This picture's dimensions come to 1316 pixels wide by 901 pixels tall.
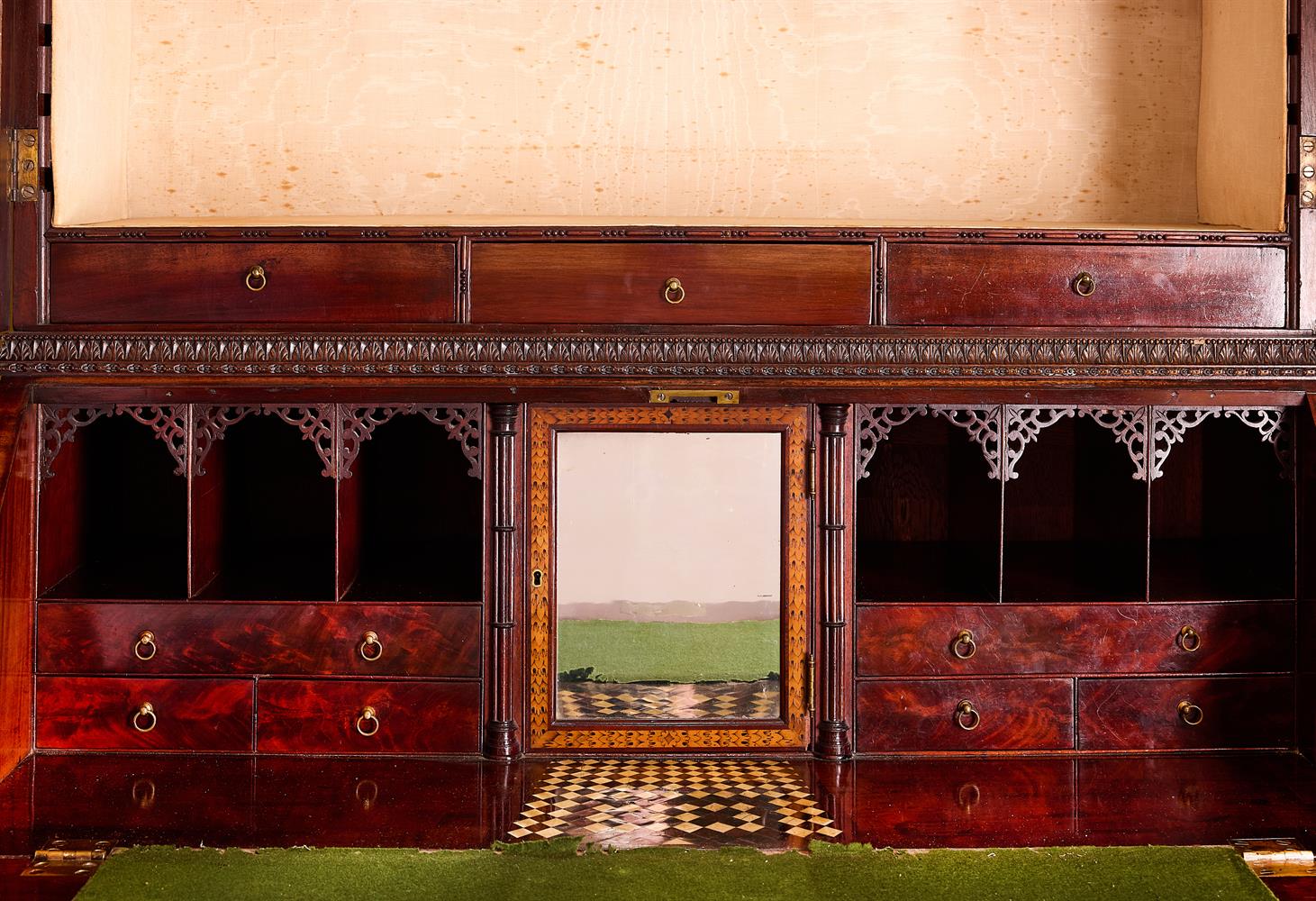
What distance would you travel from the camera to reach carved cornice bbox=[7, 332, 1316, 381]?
2857 mm

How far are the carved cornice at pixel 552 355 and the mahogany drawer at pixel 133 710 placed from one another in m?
0.77

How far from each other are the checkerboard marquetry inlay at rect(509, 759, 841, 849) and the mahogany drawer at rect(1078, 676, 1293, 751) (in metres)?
0.80

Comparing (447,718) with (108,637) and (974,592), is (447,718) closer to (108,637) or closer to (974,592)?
(108,637)

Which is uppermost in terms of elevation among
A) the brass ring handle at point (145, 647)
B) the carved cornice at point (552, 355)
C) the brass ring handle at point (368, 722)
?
the carved cornice at point (552, 355)

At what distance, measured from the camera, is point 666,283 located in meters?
2.88

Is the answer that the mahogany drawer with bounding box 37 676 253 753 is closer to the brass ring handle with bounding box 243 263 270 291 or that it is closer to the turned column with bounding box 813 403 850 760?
the brass ring handle with bounding box 243 263 270 291

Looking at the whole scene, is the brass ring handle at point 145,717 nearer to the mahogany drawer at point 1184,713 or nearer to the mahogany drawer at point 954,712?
the mahogany drawer at point 954,712

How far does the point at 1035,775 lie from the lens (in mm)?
2887

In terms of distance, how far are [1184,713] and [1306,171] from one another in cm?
136

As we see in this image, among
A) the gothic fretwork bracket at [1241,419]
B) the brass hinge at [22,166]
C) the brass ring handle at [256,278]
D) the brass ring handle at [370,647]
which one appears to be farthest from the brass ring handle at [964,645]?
the brass hinge at [22,166]

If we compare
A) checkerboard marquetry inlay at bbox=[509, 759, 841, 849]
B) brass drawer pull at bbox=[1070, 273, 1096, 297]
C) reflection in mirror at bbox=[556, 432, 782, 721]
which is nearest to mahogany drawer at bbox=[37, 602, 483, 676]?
reflection in mirror at bbox=[556, 432, 782, 721]

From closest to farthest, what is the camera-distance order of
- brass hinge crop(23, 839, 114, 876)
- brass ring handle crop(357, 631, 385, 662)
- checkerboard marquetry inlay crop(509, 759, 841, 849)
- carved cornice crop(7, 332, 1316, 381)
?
brass hinge crop(23, 839, 114, 876), checkerboard marquetry inlay crop(509, 759, 841, 849), carved cornice crop(7, 332, 1316, 381), brass ring handle crop(357, 631, 385, 662)

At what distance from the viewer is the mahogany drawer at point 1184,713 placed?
3012 millimetres

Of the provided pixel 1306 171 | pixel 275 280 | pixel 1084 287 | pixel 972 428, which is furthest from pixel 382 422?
pixel 1306 171
